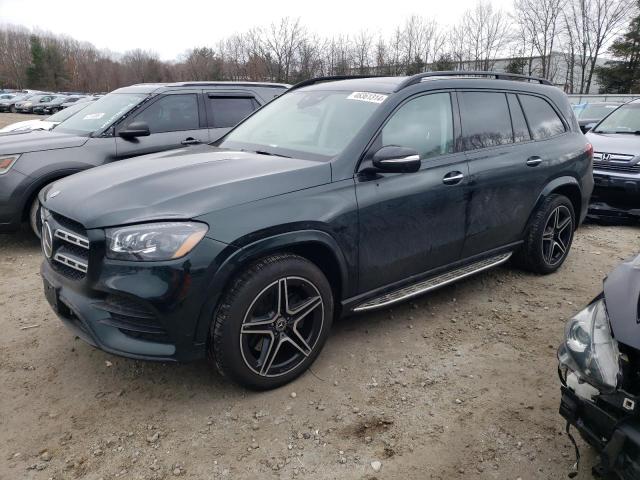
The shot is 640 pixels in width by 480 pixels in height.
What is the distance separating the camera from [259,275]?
2.61 m

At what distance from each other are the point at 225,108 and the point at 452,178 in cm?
390

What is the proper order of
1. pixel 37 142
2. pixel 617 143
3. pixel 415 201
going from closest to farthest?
1. pixel 415 201
2. pixel 37 142
3. pixel 617 143

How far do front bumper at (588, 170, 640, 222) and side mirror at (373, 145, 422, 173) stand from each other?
4.88 meters

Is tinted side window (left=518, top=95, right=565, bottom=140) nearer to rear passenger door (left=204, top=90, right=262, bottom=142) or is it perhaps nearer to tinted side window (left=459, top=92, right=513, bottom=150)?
tinted side window (left=459, top=92, right=513, bottom=150)

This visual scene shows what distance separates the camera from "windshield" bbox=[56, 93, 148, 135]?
580 centimetres

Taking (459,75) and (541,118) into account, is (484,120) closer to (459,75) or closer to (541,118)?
(459,75)

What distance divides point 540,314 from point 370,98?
2.25 metres

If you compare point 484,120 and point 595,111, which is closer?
point 484,120

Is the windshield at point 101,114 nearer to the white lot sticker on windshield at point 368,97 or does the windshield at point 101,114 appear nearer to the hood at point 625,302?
the white lot sticker on windshield at point 368,97

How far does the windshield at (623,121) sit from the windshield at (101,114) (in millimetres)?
7019

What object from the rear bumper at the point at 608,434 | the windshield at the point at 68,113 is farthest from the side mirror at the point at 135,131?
the rear bumper at the point at 608,434

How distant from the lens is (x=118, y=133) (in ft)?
18.7

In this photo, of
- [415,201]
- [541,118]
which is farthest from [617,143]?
[415,201]

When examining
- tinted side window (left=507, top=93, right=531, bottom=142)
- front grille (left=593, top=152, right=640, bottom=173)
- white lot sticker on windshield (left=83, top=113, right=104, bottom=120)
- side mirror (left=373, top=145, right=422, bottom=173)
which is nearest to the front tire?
side mirror (left=373, top=145, right=422, bottom=173)
